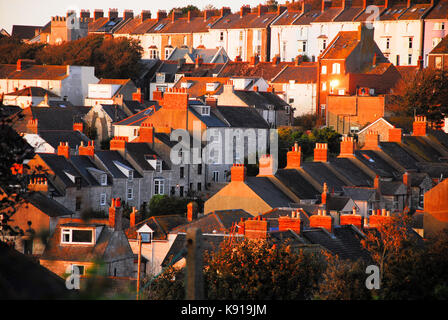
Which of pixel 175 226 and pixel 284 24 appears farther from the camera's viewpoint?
pixel 284 24

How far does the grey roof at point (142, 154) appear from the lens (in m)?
56.7

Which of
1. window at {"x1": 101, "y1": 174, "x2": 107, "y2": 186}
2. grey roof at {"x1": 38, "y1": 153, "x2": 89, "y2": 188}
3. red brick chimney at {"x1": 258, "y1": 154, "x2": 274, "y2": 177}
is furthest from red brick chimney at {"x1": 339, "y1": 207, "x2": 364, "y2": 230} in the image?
window at {"x1": 101, "y1": 174, "x2": 107, "y2": 186}

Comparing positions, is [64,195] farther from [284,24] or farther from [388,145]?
[284,24]

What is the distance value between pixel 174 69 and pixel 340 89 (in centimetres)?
2656

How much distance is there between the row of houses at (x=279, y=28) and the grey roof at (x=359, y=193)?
43907mm

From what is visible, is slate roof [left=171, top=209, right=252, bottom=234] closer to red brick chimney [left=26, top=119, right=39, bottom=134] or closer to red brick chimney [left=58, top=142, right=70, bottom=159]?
red brick chimney [left=58, top=142, right=70, bottom=159]

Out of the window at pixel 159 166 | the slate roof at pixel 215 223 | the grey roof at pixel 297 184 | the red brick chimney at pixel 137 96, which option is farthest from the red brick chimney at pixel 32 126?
the slate roof at pixel 215 223

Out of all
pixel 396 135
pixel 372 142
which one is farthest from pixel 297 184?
pixel 396 135

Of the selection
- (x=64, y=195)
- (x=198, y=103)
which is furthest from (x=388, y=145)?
(x=64, y=195)

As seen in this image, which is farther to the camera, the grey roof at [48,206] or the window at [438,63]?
the window at [438,63]

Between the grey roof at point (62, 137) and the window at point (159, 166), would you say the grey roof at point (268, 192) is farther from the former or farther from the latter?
the grey roof at point (62, 137)

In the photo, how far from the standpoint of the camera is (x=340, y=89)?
78125 mm

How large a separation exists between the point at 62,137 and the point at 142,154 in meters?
9.54
